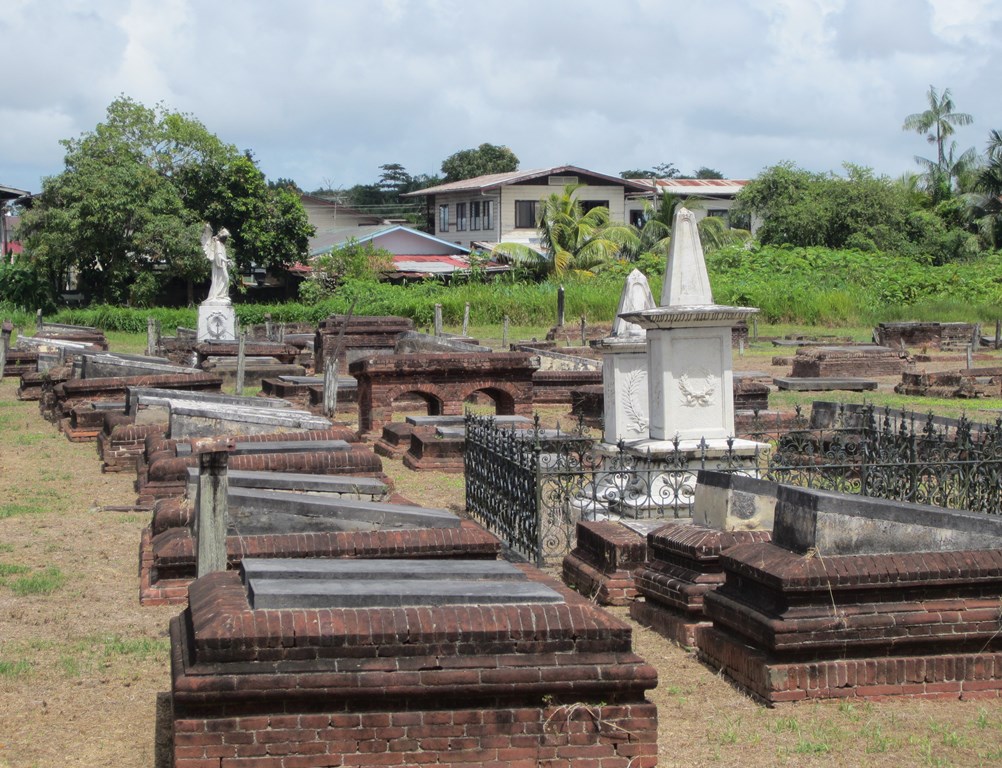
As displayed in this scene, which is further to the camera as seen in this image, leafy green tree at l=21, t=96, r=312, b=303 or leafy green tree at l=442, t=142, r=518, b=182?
leafy green tree at l=442, t=142, r=518, b=182

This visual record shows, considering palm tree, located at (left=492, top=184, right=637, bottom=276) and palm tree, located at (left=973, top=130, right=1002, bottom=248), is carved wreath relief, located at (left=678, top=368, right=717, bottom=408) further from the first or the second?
palm tree, located at (left=973, top=130, right=1002, bottom=248)

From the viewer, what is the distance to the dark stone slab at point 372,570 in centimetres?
545

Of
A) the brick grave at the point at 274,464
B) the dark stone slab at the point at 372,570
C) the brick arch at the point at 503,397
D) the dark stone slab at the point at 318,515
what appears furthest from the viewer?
the brick arch at the point at 503,397

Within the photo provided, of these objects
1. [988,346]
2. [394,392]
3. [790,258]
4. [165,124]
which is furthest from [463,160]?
[394,392]

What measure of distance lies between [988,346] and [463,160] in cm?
5538

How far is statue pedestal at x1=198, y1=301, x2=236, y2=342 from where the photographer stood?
3125cm

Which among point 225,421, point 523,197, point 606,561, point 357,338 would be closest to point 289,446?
point 225,421

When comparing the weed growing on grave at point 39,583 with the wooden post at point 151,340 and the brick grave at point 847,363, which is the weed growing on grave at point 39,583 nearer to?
the brick grave at point 847,363

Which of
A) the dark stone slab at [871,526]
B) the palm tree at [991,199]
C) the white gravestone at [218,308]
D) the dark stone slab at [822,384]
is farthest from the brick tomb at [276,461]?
the palm tree at [991,199]

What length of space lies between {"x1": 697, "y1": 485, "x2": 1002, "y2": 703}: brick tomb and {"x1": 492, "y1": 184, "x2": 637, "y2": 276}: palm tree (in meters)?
45.1

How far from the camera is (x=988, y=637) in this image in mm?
6254

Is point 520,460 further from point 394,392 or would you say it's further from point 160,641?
point 394,392

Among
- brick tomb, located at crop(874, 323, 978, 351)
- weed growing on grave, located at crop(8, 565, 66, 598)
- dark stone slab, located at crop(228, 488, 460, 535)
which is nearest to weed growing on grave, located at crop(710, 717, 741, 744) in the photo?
dark stone slab, located at crop(228, 488, 460, 535)

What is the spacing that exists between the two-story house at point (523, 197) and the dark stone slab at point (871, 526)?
55077mm
